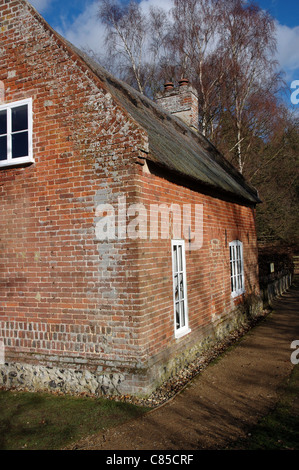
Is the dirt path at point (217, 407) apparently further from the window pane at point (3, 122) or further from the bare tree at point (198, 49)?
the bare tree at point (198, 49)

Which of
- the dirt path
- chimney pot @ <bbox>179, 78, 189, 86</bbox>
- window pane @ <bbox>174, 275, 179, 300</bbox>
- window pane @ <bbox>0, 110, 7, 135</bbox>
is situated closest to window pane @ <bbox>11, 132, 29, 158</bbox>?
window pane @ <bbox>0, 110, 7, 135</bbox>

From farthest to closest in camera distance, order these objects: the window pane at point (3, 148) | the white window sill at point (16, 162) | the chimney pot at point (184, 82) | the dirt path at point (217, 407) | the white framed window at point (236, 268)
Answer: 1. the chimney pot at point (184, 82)
2. the white framed window at point (236, 268)
3. the window pane at point (3, 148)
4. the white window sill at point (16, 162)
5. the dirt path at point (217, 407)

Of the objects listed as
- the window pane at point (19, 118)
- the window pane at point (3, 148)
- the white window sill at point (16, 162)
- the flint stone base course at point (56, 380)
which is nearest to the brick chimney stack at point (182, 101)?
the window pane at point (19, 118)

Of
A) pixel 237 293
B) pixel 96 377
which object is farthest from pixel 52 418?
pixel 237 293

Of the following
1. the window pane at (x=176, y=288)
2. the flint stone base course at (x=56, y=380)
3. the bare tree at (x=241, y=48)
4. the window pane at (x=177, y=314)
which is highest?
the bare tree at (x=241, y=48)

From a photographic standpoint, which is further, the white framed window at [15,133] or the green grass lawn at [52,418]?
the white framed window at [15,133]

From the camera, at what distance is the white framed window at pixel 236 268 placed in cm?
1110

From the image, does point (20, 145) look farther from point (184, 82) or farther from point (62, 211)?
point (184, 82)

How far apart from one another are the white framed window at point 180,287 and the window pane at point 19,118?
362cm

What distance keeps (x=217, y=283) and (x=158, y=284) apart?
3.52 m

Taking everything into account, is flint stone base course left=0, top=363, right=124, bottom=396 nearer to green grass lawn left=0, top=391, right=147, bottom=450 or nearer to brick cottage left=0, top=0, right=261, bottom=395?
brick cottage left=0, top=0, right=261, bottom=395

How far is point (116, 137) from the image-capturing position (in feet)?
19.9

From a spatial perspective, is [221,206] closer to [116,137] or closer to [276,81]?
[116,137]

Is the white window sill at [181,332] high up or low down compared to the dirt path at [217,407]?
up
